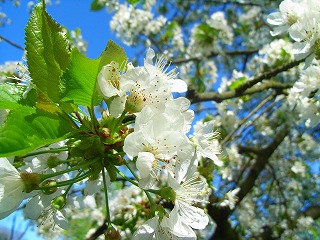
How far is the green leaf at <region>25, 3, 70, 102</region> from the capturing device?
38.8 inches

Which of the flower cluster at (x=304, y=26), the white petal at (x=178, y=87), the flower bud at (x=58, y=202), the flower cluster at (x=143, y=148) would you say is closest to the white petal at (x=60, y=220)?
the flower bud at (x=58, y=202)

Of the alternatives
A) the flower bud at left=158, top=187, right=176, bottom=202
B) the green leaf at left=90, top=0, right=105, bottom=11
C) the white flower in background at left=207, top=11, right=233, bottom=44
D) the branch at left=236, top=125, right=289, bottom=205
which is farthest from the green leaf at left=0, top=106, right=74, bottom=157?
the white flower in background at left=207, top=11, right=233, bottom=44

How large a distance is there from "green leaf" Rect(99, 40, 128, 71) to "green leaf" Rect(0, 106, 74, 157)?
0.63 feet

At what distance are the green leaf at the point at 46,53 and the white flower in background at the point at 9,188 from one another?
0.71 feet

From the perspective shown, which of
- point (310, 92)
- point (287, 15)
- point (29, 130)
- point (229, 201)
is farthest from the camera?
point (229, 201)

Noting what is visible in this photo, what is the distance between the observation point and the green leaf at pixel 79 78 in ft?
3.02

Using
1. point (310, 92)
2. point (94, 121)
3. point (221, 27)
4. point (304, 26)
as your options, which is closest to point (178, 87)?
point (94, 121)

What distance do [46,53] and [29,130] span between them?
239 mm

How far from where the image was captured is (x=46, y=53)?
0.99 metres

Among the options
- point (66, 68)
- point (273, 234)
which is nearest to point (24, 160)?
point (66, 68)

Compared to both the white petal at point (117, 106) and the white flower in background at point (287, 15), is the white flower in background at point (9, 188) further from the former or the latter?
the white flower in background at point (287, 15)

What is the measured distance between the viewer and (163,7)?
24.3ft

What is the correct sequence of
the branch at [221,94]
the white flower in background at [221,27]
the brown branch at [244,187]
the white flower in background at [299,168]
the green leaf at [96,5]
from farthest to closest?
the white flower in background at [299,168]
the white flower in background at [221,27]
the brown branch at [244,187]
the green leaf at [96,5]
the branch at [221,94]

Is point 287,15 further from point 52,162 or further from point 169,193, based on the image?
point 52,162
